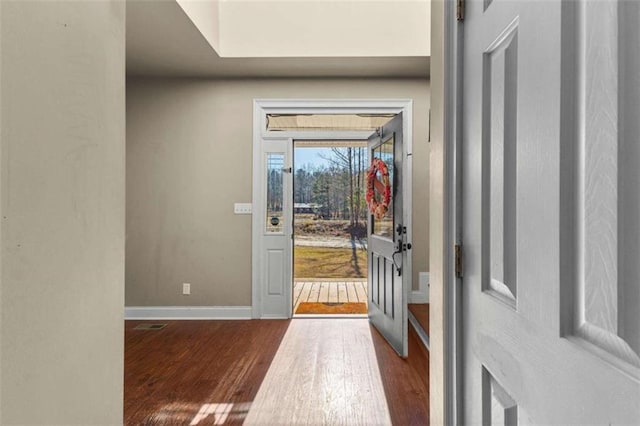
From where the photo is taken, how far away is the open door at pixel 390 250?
10.5ft

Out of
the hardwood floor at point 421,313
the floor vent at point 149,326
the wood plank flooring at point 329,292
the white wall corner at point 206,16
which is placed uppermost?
the white wall corner at point 206,16

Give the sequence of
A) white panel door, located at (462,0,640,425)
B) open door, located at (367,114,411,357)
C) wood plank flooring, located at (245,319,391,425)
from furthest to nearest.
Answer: open door, located at (367,114,411,357) → wood plank flooring, located at (245,319,391,425) → white panel door, located at (462,0,640,425)

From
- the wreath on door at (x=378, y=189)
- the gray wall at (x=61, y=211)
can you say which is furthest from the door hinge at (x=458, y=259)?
the wreath on door at (x=378, y=189)

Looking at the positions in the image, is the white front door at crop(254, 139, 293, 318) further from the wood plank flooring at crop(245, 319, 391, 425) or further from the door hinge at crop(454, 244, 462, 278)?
the door hinge at crop(454, 244, 462, 278)

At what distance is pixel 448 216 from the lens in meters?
1.11

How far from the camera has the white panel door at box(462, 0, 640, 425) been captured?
50cm

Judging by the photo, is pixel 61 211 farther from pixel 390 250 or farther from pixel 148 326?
pixel 148 326

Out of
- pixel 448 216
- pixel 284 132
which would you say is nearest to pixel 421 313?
pixel 284 132

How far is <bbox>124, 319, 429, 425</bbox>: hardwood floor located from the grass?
3.19 m

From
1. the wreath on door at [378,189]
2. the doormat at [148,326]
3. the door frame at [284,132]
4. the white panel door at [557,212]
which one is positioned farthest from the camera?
the door frame at [284,132]

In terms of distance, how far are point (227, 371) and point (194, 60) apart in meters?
2.82

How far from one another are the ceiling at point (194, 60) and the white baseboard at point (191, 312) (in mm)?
2484

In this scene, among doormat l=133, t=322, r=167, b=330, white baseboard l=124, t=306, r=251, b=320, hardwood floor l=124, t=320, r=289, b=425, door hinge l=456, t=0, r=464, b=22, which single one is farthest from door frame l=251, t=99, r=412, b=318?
door hinge l=456, t=0, r=464, b=22

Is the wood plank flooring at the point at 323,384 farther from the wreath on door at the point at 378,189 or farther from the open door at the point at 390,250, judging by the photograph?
the wreath on door at the point at 378,189
